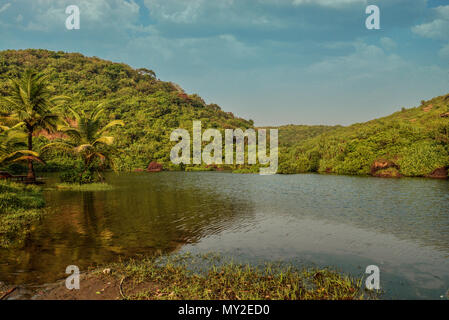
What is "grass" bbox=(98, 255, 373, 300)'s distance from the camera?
5.72 metres

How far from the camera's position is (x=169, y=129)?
8281 centimetres

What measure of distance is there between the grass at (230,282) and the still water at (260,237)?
872 mm

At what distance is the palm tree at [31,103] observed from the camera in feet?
76.6

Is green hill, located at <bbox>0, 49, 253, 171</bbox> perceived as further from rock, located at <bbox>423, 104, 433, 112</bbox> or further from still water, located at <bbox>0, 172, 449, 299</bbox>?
rock, located at <bbox>423, 104, 433, 112</bbox>

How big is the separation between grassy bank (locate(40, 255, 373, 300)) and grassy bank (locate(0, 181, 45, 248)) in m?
4.91

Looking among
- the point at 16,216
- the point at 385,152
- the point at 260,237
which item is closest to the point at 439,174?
the point at 385,152

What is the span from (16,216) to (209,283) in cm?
1123

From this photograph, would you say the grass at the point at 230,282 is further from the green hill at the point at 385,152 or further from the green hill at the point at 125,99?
the green hill at the point at 125,99

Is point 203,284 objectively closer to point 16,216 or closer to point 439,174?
point 16,216

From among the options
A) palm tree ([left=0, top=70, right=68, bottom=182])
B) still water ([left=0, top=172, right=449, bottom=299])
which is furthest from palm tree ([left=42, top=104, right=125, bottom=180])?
still water ([left=0, top=172, right=449, bottom=299])
